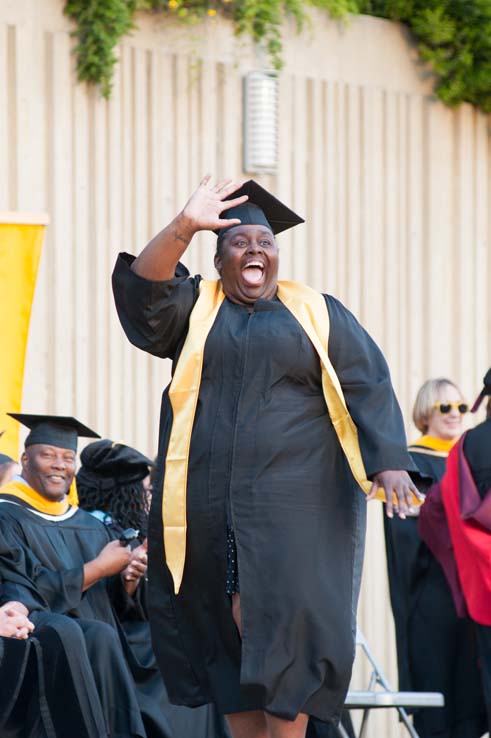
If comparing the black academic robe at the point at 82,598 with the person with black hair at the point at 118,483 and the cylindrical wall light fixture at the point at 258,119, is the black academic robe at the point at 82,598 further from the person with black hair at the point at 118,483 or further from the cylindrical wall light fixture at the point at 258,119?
the cylindrical wall light fixture at the point at 258,119

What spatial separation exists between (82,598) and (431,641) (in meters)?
2.44

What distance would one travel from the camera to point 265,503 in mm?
4184

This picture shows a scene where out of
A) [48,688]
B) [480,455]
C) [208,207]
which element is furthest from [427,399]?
[208,207]

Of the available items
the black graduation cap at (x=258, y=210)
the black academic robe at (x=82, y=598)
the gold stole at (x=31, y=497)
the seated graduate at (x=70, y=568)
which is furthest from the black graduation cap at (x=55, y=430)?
the black graduation cap at (x=258, y=210)

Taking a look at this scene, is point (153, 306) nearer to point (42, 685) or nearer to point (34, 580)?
point (42, 685)

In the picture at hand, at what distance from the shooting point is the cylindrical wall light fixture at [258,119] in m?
9.26

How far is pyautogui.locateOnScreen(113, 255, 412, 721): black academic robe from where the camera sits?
13.6 feet

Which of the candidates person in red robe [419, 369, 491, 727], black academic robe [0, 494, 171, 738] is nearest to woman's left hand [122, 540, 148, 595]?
black academic robe [0, 494, 171, 738]

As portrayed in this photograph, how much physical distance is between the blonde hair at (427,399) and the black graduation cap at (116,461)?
5.95 ft

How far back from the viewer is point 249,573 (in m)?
4.15

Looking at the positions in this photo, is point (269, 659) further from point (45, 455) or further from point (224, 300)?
point (45, 455)

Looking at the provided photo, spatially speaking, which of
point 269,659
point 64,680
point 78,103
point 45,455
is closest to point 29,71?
point 78,103

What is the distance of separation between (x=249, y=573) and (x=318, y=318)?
0.77m

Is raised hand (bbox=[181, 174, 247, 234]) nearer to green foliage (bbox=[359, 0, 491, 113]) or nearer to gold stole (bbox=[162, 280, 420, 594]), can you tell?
gold stole (bbox=[162, 280, 420, 594])
